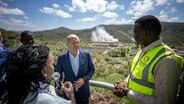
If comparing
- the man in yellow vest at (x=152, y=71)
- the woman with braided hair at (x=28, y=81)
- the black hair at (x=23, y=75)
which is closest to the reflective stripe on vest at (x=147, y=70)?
the man in yellow vest at (x=152, y=71)

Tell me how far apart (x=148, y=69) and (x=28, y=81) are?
53.0 inches

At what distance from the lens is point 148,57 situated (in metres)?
2.75

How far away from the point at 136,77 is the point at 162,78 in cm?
45

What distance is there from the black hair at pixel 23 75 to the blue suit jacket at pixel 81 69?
243cm

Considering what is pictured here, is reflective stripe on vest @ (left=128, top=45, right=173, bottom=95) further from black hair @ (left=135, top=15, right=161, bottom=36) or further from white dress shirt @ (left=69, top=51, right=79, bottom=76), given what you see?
white dress shirt @ (left=69, top=51, right=79, bottom=76)

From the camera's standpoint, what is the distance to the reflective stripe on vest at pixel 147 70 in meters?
2.60

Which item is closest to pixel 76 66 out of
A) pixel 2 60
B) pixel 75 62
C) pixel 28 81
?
pixel 75 62

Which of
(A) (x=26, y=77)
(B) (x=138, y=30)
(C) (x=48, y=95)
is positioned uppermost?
(B) (x=138, y=30)

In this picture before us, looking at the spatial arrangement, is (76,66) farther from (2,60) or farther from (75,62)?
(2,60)

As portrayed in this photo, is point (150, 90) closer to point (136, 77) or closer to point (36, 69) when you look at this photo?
point (136, 77)

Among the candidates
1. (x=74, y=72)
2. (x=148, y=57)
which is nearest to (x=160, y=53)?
(x=148, y=57)

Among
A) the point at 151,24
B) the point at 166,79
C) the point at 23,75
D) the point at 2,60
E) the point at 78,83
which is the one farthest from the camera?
the point at 78,83

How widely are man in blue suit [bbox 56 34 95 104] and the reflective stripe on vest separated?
2005mm

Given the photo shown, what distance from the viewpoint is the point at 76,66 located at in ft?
15.6
